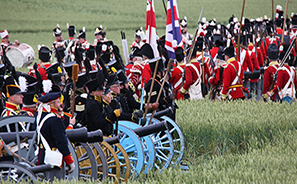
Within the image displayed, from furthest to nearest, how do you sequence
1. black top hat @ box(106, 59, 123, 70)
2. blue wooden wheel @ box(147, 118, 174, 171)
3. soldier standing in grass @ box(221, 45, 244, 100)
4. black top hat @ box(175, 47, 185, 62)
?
black top hat @ box(175, 47, 185, 62) < soldier standing in grass @ box(221, 45, 244, 100) < black top hat @ box(106, 59, 123, 70) < blue wooden wheel @ box(147, 118, 174, 171)

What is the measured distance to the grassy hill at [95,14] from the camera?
3384cm

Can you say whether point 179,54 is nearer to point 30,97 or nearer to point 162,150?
point 162,150

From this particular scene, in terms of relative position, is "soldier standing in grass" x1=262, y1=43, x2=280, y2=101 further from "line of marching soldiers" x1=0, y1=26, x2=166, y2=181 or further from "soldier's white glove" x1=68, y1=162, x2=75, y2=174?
"soldier's white glove" x1=68, y1=162, x2=75, y2=174

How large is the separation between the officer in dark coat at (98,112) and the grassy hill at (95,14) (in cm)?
2331

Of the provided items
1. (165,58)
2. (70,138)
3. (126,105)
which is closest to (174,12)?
(165,58)

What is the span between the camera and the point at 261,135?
818 cm

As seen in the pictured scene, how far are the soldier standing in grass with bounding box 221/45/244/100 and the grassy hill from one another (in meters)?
19.5

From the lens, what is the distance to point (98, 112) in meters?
6.27

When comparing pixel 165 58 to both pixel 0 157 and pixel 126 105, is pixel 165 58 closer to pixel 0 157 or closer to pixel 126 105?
pixel 126 105

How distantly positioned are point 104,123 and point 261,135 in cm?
334

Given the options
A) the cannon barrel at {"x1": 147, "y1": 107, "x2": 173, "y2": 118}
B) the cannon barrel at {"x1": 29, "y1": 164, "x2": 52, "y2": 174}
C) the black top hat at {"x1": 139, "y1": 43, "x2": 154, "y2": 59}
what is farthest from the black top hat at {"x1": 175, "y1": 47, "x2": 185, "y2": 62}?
the cannon barrel at {"x1": 29, "y1": 164, "x2": 52, "y2": 174}

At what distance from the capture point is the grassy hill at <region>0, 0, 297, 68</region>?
33844 mm

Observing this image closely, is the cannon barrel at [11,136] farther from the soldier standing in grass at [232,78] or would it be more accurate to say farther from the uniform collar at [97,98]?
the soldier standing in grass at [232,78]

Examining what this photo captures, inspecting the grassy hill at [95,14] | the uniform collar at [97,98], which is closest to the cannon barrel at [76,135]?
the uniform collar at [97,98]
